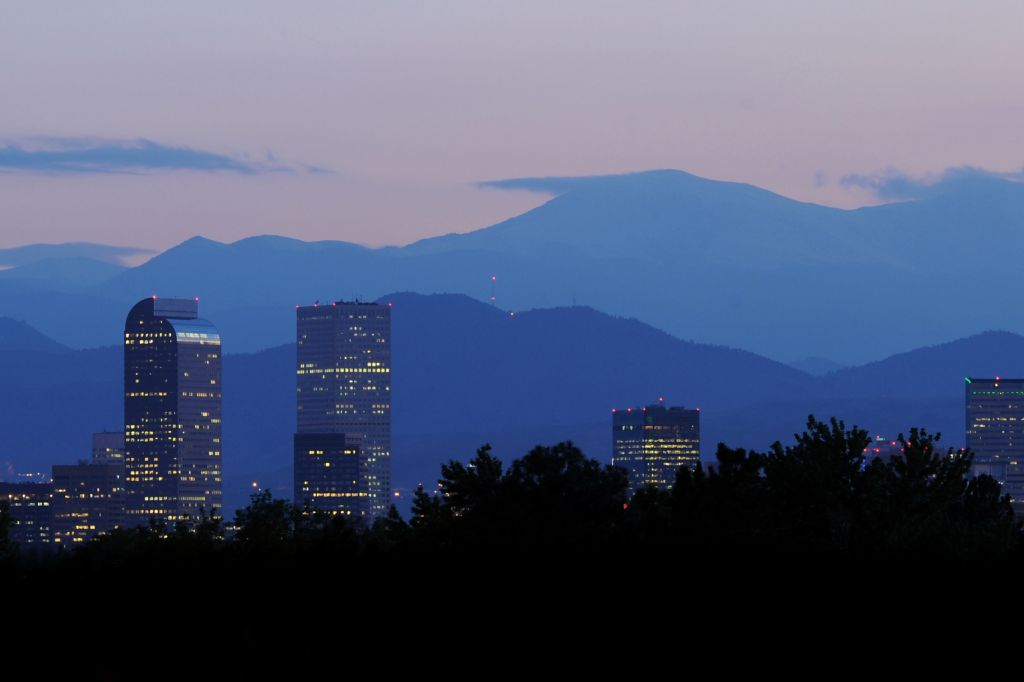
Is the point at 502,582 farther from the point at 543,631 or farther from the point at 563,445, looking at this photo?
the point at 563,445

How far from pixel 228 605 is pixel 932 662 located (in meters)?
12.4

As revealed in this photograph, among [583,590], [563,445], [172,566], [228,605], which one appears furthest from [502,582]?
[563,445]

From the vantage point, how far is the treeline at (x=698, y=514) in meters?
49.8

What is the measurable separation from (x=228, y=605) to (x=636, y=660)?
739 cm

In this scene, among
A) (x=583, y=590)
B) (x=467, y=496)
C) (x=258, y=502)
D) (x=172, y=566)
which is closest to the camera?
(x=583, y=590)

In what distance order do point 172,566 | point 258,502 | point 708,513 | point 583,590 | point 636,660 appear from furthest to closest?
point 258,502 → point 708,513 → point 172,566 → point 583,590 → point 636,660

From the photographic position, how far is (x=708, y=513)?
64625 mm

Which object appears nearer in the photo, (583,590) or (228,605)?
(228,605)

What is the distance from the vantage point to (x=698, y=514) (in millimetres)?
64000

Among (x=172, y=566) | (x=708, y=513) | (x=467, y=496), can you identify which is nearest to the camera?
(x=172, y=566)

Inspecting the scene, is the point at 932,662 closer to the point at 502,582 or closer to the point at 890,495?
the point at 502,582

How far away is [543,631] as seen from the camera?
1214 inches

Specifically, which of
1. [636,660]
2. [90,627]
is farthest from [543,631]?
[90,627]

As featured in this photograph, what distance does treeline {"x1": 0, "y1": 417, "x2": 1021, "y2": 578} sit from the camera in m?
49.8
